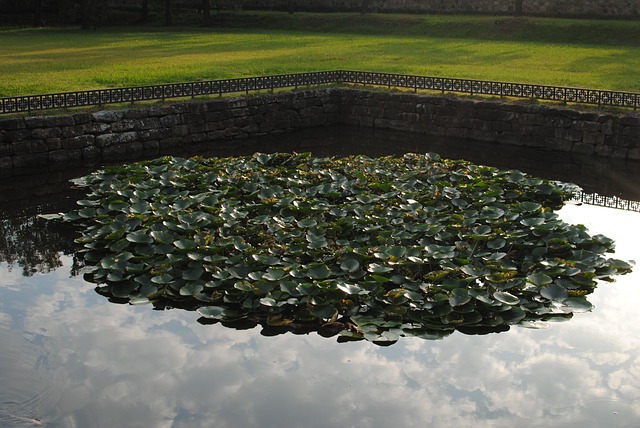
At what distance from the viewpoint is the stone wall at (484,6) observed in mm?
36062

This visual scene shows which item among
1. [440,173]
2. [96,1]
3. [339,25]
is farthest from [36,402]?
[96,1]

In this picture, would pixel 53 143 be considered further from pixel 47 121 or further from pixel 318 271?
pixel 318 271

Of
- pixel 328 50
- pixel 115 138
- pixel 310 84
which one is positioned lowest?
pixel 115 138

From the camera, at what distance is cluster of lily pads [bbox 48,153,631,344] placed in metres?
10.0

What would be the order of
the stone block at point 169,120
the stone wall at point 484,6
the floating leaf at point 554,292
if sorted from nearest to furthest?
the floating leaf at point 554,292 < the stone block at point 169,120 < the stone wall at point 484,6

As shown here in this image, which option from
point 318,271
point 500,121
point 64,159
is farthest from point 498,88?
Result: point 318,271

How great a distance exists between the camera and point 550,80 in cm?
2228

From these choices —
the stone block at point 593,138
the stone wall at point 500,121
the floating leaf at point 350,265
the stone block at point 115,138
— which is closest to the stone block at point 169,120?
the stone block at point 115,138

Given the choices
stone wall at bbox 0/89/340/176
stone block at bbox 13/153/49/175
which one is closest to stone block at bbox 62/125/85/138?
stone wall at bbox 0/89/340/176

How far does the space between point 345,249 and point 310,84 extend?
12.3 m

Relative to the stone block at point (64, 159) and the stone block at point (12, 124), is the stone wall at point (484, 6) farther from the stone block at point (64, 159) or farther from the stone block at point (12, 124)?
the stone block at point (12, 124)

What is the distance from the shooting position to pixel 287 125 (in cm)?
2200

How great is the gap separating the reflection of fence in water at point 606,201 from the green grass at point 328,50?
624 centimetres

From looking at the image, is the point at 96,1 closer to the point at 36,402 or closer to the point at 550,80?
the point at 550,80
